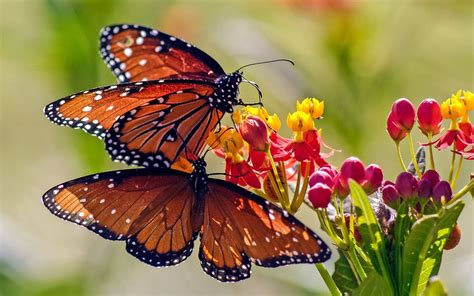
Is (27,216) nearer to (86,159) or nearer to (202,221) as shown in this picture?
(86,159)

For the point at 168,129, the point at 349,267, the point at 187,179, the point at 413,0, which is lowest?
the point at 349,267

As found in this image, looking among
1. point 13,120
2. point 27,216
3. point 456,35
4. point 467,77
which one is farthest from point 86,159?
point 456,35

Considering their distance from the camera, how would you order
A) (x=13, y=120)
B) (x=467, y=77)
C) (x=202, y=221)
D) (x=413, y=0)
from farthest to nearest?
1. (x=13, y=120)
2. (x=467, y=77)
3. (x=413, y=0)
4. (x=202, y=221)

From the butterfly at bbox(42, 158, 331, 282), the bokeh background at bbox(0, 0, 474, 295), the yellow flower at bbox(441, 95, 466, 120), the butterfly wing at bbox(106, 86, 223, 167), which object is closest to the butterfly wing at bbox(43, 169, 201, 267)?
the butterfly at bbox(42, 158, 331, 282)

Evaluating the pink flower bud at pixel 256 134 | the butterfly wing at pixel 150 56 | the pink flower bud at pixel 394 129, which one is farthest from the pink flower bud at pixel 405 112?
the butterfly wing at pixel 150 56

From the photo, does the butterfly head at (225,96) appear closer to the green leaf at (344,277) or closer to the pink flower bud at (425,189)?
the green leaf at (344,277)

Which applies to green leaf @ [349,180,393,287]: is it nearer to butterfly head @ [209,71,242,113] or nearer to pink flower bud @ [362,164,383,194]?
pink flower bud @ [362,164,383,194]

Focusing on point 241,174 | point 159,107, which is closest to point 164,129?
point 159,107
